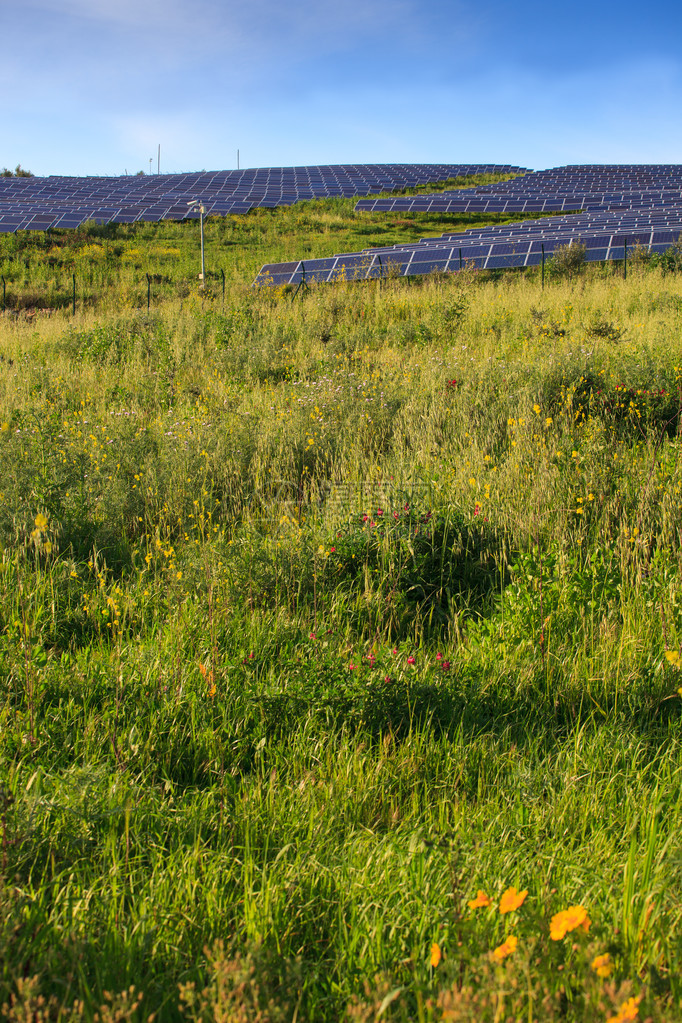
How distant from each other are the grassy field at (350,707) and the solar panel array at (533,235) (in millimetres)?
9777

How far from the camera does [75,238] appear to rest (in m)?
30.4

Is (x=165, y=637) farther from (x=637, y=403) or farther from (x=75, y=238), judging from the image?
(x=75, y=238)

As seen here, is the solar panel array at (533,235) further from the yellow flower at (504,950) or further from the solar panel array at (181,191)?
the yellow flower at (504,950)

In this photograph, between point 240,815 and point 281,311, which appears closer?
point 240,815

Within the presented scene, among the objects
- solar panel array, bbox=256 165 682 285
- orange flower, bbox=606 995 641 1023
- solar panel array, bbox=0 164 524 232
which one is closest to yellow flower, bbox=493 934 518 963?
orange flower, bbox=606 995 641 1023

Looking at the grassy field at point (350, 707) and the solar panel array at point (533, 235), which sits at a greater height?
the solar panel array at point (533, 235)

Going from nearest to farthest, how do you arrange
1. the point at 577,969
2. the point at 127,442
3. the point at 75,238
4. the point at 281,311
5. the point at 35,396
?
the point at 577,969
the point at 127,442
the point at 35,396
the point at 281,311
the point at 75,238

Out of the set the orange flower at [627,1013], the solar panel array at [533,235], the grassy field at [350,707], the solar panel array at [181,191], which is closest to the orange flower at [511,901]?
the grassy field at [350,707]

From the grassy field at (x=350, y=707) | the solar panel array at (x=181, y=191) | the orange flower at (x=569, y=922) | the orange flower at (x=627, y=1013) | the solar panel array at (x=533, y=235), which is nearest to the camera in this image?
the orange flower at (x=627, y=1013)

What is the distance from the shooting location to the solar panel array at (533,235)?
58.6 ft

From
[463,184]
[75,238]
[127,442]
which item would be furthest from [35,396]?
[463,184]

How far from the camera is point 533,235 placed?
74.3 ft

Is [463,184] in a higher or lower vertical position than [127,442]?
higher

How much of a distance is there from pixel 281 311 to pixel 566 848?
12.1 meters
